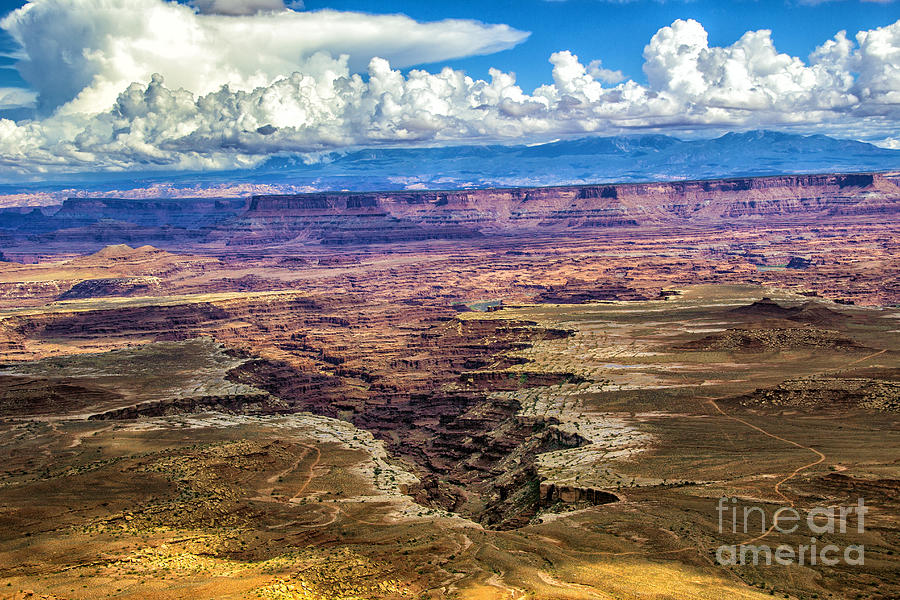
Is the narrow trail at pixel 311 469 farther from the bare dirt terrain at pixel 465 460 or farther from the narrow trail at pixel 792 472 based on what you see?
the narrow trail at pixel 792 472

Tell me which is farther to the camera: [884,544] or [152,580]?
[884,544]

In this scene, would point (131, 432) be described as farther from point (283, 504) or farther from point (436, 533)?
point (436, 533)

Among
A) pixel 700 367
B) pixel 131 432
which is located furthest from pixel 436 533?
pixel 700 367

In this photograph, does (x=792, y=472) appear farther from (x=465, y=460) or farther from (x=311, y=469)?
(x=311, y=469)
